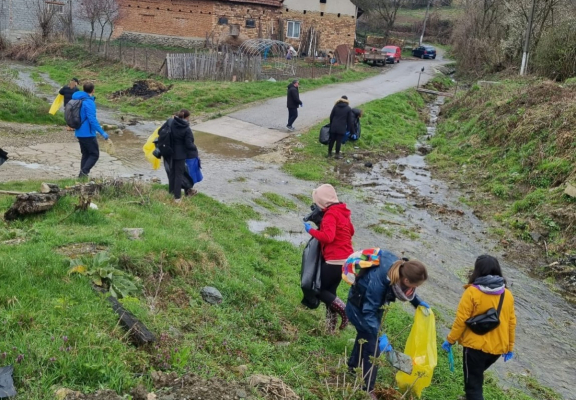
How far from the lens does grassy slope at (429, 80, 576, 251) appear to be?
33.8 feet

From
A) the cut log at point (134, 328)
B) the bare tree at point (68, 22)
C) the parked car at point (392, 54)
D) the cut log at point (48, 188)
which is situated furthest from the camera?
the parked car at point (392, 54)

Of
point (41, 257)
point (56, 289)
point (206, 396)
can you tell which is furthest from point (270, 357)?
point (41, 257)

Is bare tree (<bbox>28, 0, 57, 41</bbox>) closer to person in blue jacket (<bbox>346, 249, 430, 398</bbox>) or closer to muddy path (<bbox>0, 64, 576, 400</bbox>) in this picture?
muddy path (<bbox>0, 64, 576, 400</bbox>)

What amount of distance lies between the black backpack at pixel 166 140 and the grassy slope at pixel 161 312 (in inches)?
34.9

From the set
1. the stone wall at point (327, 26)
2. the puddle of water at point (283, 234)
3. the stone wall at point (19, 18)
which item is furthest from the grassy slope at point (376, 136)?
the stone wall at point (19, 18)

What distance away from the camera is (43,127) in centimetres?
1361

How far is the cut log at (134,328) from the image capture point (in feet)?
Result: 13.2

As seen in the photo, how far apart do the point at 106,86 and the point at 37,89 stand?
2.62m

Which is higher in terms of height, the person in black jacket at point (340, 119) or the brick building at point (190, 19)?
the brick building at point (190, 19)

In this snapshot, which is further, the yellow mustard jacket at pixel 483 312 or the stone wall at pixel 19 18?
the stone wall at pixel 19 18

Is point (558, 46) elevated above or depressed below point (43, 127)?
above

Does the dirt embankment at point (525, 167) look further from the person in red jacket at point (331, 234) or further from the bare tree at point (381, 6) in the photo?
the bare tree at point (381, 6)

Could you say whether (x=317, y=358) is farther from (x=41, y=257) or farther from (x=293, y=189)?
(x=293, y=189)

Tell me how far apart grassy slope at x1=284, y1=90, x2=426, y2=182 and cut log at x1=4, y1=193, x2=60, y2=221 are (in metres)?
6.76
